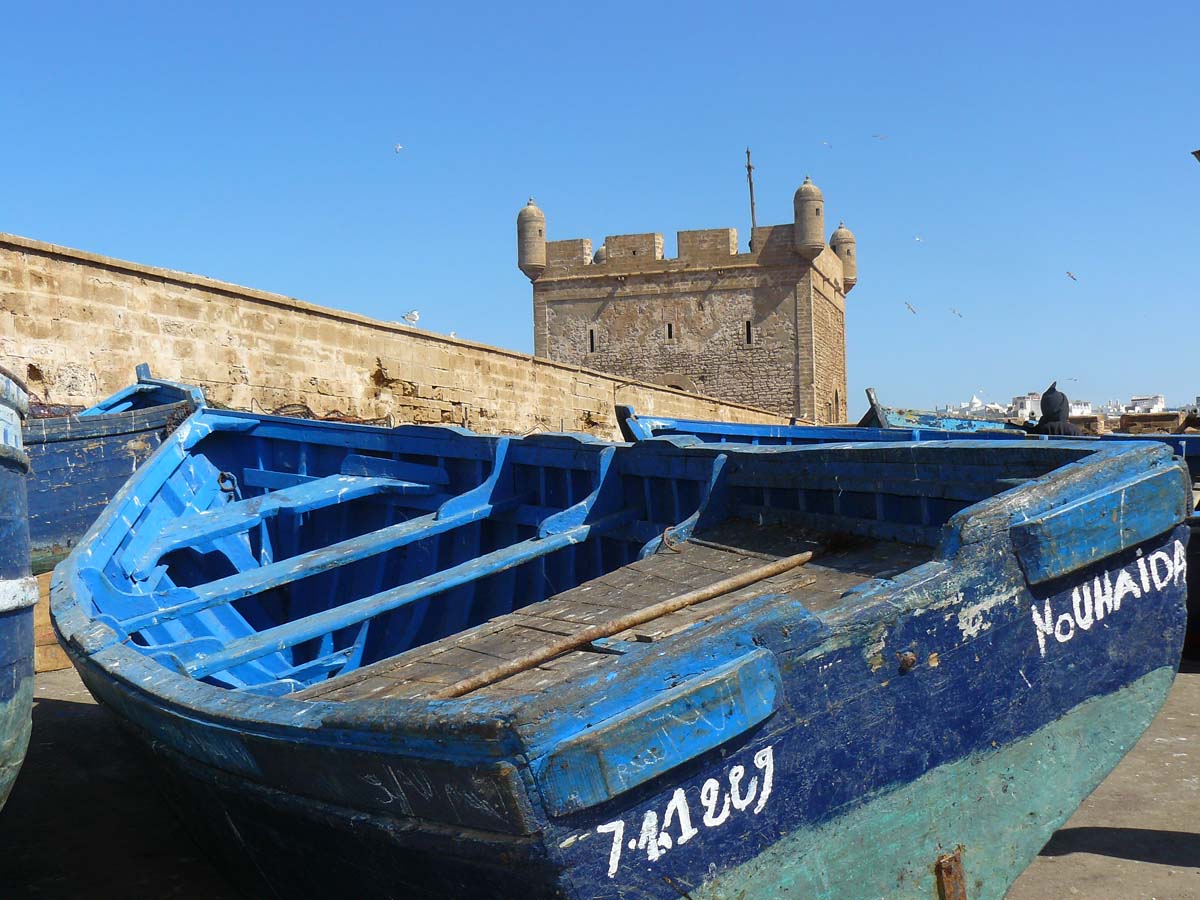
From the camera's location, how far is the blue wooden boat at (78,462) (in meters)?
6.20

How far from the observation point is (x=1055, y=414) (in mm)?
9023

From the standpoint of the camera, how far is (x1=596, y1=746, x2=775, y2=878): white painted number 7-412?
203cm

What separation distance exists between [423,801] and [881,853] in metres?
1.06

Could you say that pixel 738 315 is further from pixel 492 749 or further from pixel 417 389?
pixel 492 749

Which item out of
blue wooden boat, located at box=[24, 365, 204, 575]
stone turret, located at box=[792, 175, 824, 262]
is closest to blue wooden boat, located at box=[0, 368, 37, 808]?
blue wooden boat, located at box=[24, 365, 204, 575]

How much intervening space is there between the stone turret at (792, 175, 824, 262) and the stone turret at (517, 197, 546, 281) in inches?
310

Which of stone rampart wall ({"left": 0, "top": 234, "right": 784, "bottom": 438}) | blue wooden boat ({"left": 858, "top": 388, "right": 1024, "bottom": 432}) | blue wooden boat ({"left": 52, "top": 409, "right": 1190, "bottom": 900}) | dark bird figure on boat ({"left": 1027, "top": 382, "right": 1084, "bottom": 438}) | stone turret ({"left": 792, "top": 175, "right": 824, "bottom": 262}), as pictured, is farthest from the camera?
stone turret ({"left": 792, "top": 175, "right": 824, "bottom": 262})

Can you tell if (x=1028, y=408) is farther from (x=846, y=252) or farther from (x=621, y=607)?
(x=621, y=607)

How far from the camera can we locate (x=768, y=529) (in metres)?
3.79

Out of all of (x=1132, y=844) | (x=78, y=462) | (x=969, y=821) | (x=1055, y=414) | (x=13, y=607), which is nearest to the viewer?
(x=969, y=821)

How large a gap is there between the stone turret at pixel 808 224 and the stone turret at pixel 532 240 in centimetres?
786

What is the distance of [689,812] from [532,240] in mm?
31407

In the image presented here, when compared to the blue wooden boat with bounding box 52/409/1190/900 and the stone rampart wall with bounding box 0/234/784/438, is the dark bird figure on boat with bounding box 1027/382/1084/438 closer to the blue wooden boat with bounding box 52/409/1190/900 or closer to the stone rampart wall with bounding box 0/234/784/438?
the blue wooden boat with bounding box 52/409/1190/900

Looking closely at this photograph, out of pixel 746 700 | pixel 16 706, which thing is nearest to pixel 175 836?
pixel 16 706
